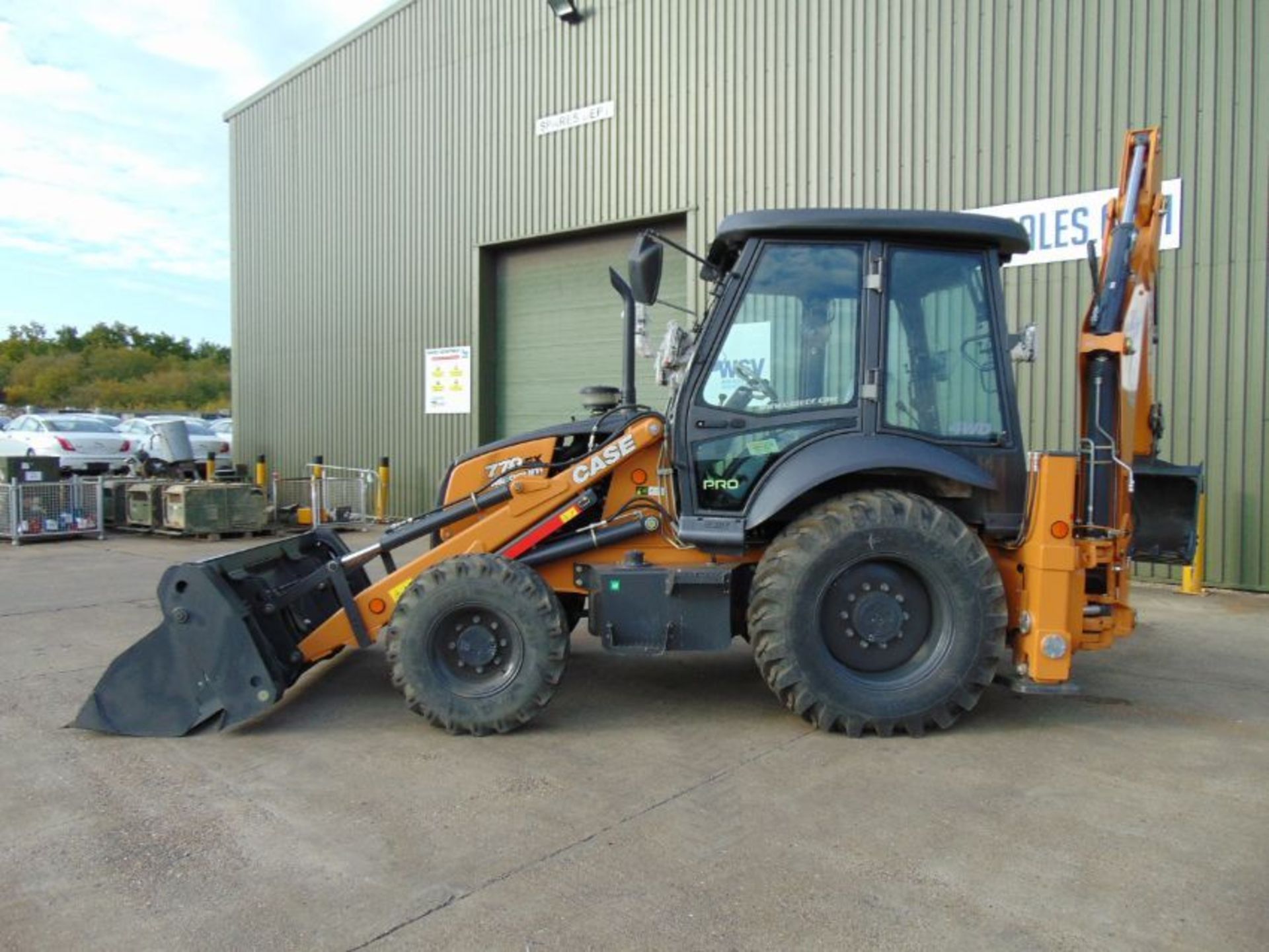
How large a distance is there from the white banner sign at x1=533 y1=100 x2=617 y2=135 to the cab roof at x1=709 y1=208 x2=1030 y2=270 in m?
8.92

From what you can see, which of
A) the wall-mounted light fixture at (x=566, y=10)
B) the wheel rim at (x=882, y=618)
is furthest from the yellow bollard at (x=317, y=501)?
the wheel rim at (x=882, y=618)

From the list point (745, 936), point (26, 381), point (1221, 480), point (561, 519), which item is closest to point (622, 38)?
point (1221, 480)

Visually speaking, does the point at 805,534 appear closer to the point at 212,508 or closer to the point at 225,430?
the point at 212,508

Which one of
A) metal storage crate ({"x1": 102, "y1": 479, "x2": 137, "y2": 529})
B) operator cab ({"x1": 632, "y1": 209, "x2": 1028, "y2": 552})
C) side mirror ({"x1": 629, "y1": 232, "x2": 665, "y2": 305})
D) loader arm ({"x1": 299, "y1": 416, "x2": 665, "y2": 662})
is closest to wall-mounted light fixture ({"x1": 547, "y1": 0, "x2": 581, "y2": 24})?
metal storage crate ({"x1": 102, "y1": 479, "x2": 137, "y2": 529})

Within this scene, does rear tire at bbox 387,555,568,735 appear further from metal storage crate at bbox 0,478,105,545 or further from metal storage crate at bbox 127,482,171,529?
metal storage crate at bbox 0,478,105,545

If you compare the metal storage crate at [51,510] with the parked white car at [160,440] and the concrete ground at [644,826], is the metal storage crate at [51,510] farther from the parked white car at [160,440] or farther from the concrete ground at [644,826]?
the concrete ground at [644,826]

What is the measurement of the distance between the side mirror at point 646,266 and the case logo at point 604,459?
2.65 ft

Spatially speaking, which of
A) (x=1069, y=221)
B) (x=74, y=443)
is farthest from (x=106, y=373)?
(x=1069, y=221)

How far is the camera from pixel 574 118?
43.6 ft

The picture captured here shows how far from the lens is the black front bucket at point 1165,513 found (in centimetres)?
511

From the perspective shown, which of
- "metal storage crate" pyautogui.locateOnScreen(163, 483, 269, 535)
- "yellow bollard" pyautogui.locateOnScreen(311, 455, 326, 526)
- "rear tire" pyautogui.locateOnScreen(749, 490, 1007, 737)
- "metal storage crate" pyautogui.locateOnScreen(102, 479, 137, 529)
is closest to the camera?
"rear tire" pyautogui.locateOnScreen(749, 490, 1007, 737)

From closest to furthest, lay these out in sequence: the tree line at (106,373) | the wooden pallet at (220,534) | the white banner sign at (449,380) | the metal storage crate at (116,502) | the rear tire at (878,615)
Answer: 1. the rear tire at (878,615)
2. the wooden pallet at (220,534)
3. the metal storage crate at (116,502)
4. the white banner sign at (449,380)
5. the tree line at (106,373)

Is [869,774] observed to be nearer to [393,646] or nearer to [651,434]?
[651,434]

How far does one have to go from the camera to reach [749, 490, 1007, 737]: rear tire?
4.54m
